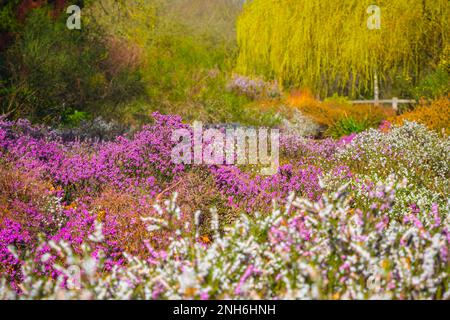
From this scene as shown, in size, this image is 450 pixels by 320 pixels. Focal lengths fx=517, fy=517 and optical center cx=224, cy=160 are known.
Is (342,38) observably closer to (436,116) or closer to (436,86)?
(436,86)

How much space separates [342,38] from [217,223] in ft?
43.2

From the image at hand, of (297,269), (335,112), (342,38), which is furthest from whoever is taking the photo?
(342,38)

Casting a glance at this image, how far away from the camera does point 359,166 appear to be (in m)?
7.59

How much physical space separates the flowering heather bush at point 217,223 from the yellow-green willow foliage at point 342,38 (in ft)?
20.7

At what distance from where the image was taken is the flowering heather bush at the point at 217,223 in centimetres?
230

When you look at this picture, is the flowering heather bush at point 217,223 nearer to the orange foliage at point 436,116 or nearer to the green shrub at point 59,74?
the orange foliage at point 436,116

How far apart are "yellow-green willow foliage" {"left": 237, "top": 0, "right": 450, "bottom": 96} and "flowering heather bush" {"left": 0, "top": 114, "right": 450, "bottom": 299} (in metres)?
6.30

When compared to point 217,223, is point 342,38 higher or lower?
higher

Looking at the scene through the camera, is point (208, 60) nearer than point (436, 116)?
No

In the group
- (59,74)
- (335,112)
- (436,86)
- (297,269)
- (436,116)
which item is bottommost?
(297,269)

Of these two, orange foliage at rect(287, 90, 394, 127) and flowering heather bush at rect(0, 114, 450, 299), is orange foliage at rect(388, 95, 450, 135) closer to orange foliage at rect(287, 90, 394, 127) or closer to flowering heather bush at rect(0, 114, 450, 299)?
flowering heather bush at rect(0, 114, 450, 299)

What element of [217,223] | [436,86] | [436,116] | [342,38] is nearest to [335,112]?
[342,38]

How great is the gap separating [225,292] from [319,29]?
14030 mm

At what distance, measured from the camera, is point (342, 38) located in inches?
583
